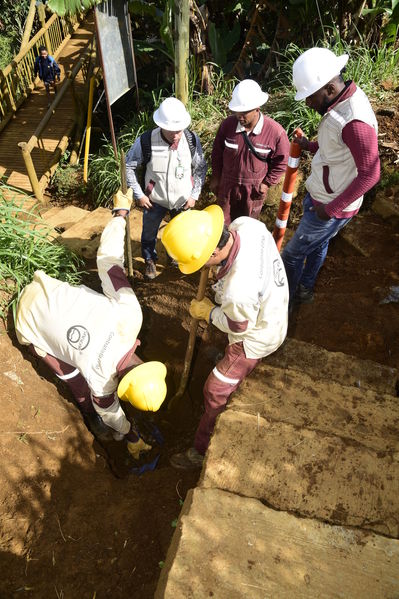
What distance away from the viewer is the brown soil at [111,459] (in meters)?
2.54

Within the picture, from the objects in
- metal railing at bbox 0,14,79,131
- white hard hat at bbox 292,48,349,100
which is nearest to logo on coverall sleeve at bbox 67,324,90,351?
white hard hat at bbox 292,48,349,100

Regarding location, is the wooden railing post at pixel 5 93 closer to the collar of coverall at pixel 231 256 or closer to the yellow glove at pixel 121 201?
the yellow glove at pixel 121 201

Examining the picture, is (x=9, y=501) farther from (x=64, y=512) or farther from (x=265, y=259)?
(x=265, y=259)

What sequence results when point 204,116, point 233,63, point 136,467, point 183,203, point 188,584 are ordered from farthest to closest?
point 233,63 < point 204,116 < point 183,203 < point 136,467 < point 188,584

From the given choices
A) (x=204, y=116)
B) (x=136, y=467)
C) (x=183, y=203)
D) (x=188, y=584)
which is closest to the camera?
(x=188, y=584)

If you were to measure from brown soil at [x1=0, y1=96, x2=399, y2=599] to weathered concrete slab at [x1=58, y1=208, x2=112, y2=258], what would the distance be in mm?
489

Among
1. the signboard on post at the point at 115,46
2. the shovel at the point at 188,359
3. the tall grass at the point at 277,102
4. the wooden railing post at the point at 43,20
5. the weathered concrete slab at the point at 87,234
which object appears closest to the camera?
the shovel at the point at 188,359

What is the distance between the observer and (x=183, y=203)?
4.10 m

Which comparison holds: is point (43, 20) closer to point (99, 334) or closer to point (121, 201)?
point (121, 201)

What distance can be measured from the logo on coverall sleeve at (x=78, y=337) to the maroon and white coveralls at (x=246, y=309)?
92 cm

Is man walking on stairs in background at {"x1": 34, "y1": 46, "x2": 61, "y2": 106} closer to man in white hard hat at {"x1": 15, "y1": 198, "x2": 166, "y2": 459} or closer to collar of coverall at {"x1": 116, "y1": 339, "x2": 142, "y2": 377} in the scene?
man in white hard hat at {"x1": 15, "y1": 198, "x2": 166, "y2": 459}

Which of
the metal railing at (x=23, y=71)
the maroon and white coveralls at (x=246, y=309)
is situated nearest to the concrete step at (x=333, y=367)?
the maroon and white coveralls at (x=246, y=309)

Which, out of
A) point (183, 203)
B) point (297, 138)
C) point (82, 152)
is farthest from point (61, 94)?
point (297, 138)

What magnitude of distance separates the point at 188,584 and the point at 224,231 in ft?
6.27
